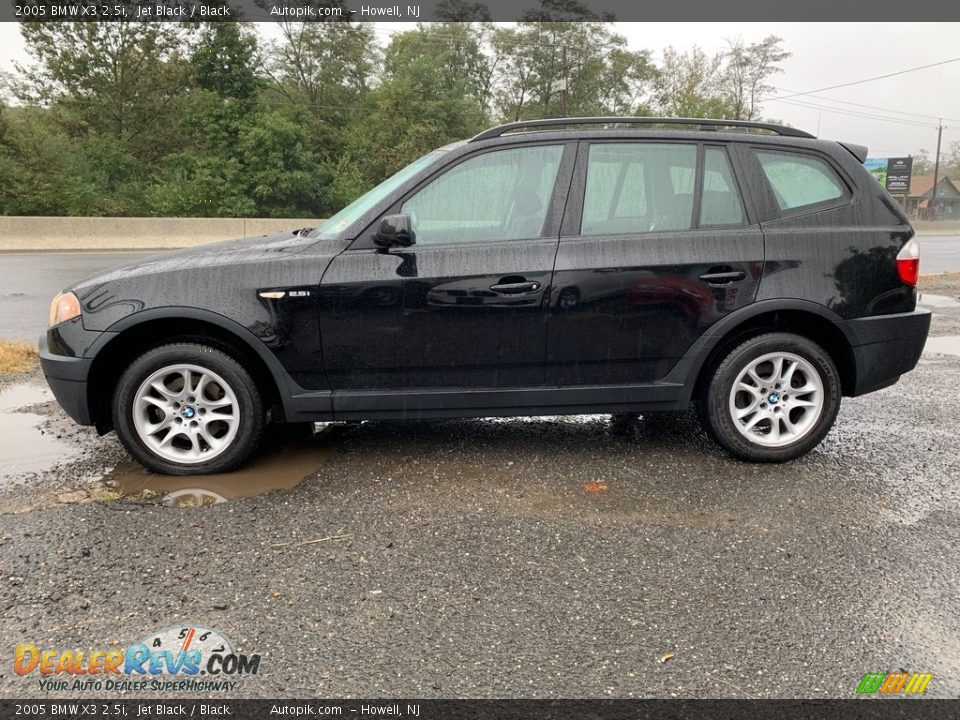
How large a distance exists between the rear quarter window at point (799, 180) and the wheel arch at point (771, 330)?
1.95ft

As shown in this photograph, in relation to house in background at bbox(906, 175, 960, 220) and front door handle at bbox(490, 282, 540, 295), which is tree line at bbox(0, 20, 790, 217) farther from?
house in background at bbox(906, 175, 960, 220)

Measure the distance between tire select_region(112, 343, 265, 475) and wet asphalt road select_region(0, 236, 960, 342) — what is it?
740mm

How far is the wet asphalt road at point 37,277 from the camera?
8047mm

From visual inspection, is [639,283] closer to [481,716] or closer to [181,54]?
[481,716]

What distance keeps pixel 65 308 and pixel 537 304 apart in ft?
8.27

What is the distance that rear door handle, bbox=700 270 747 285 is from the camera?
3797 millimetres

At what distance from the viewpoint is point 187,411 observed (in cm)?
371

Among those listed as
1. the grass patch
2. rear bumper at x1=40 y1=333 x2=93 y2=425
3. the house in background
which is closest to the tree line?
the grass patch

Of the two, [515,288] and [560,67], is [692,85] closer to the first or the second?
[560,67]

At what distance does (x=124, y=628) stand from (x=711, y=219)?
340cm

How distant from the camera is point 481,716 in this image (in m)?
1.97

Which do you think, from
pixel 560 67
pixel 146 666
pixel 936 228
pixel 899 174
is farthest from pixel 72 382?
pixel 899 174

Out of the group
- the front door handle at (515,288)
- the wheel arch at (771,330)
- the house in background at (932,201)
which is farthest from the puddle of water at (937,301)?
the house in background at (932,201)

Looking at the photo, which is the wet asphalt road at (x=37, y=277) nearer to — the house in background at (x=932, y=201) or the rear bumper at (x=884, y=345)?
the rear bumper at (x=884, y=345)
